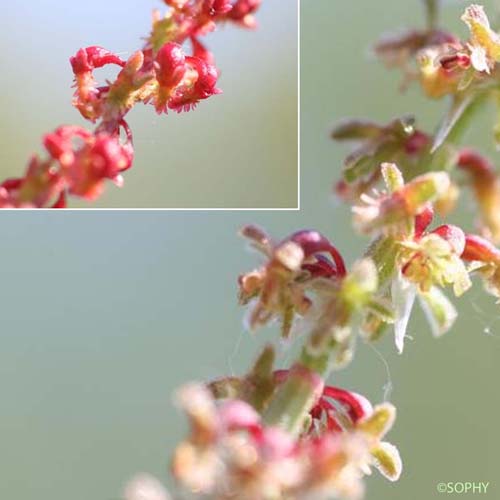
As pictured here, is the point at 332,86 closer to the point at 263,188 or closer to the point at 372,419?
the point at 263,188

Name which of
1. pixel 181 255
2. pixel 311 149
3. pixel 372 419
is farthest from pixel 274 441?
pixel 181 255

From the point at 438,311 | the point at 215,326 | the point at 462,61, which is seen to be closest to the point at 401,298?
the point at 438,311

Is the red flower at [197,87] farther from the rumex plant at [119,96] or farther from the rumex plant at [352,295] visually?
the rumex plant at [352,295]

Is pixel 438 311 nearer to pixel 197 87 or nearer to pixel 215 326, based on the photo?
pixel 197 87

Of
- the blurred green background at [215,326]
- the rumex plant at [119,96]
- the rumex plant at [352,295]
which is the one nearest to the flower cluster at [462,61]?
the rumex plant at [352,295]

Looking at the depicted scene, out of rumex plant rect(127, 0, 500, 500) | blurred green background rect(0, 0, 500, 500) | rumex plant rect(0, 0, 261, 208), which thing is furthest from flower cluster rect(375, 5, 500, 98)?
blurred green background rect(0, 0, 500, 500)
